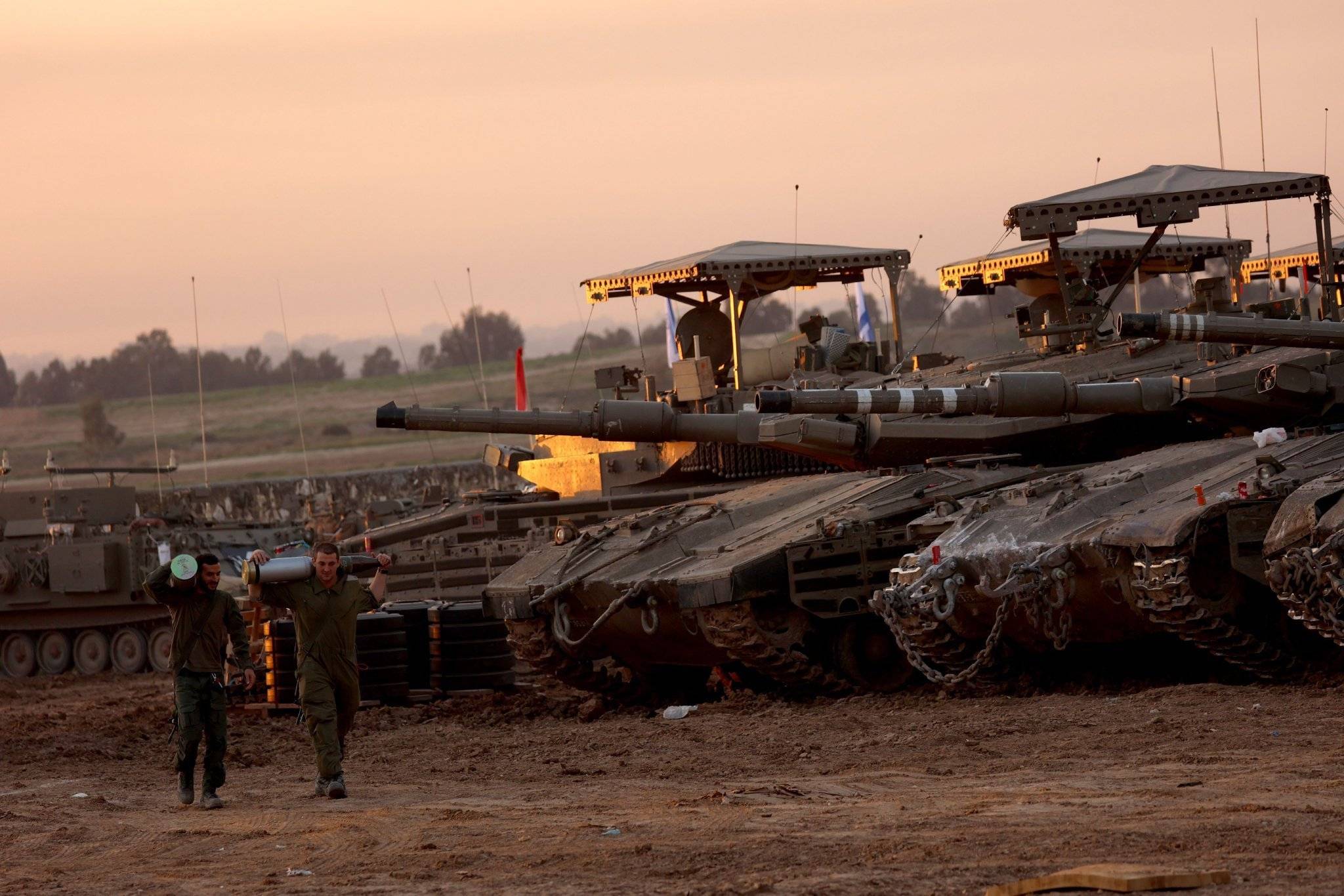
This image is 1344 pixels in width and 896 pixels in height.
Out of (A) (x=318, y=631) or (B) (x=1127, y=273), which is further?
(B) (x=1127, y=273)

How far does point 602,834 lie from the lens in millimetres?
8898

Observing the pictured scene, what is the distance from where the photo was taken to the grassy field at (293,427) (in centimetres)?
6338

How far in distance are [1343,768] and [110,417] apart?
68320 mm

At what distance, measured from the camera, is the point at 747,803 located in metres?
9.79

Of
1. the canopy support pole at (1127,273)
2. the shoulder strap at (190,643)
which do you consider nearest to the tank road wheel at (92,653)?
the canopy support pole at (1127,273)

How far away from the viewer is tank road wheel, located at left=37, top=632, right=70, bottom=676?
28.7m

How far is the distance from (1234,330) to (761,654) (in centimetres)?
395

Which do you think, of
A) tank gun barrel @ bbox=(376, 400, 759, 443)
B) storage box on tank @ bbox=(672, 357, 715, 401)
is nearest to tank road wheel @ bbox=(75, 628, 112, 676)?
storage box on tank @ bbox=(672, 357, 715, 401)

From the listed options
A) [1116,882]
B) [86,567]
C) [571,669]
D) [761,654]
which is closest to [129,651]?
[86,567]

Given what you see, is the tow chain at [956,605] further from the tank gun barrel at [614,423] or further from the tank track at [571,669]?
the tank track at [571,669]

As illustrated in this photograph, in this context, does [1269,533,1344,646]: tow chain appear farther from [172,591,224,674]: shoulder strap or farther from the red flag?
the red flag

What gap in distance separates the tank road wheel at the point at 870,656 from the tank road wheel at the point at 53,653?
16.4m

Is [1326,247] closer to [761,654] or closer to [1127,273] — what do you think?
[1127,273]

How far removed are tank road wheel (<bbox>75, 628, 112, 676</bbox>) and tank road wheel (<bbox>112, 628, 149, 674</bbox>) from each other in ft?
0.41
